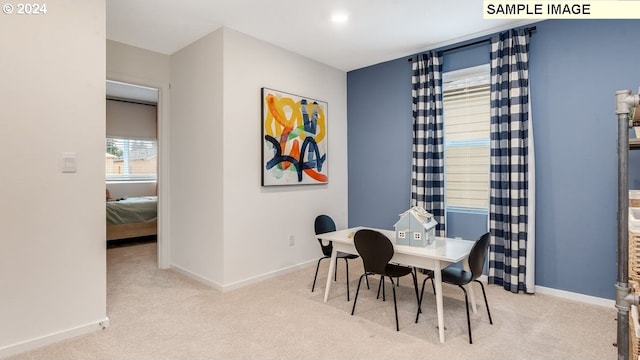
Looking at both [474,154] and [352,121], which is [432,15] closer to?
[474,154]

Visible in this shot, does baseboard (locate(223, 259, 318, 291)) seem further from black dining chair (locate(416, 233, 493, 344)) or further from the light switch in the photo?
black dining chair (locate(416, 233, 493, 344))

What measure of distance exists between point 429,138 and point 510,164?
898 millimetres

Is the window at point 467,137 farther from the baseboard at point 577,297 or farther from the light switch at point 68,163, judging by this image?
the light switch at point 68,163

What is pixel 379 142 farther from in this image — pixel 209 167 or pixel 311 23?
pixel 209 167

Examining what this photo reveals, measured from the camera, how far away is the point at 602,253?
2895mm

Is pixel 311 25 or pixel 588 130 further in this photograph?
pixel 311 25

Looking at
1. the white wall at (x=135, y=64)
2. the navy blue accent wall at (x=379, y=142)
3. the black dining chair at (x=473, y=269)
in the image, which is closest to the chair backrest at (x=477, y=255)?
the black dining chair at (x=473, y=269)

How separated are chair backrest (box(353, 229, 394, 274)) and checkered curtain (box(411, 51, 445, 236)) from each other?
1.54 m

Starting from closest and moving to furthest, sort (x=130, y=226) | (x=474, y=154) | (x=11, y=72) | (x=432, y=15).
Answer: (x=11, y=72)
(x=432, y=15)
(x=474, y=154)
(x=130, y=226)

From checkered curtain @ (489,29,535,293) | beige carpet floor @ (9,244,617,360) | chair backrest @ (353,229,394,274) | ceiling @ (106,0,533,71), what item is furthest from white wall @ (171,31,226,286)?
checkered curtain @ (489,29,535,293)

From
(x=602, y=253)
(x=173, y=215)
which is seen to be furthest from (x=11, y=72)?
(x=602, y=253)

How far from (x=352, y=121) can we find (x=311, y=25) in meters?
1.70

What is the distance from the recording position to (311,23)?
10.6 feet

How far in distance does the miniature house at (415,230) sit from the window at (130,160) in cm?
619
